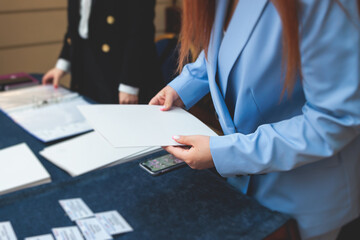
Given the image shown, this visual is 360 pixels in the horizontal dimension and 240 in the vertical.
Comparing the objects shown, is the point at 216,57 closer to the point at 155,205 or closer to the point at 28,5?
the point at 155,205

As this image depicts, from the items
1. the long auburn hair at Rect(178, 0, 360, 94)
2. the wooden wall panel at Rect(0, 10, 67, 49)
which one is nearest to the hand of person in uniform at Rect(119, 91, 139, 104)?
the long auburn hair at Rect(178, 0, 360, 94)

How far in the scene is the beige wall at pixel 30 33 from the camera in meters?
3.14

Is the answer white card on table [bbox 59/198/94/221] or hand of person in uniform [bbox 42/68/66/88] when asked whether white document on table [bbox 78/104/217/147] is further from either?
hand of person in uniform [bbox 42/68/66/88]

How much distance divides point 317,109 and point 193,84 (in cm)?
48

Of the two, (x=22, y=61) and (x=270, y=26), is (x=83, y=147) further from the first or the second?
(x=22, y=61)

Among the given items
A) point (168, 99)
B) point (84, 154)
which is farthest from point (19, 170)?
point (168, 99)

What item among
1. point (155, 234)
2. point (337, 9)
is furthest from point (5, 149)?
point (337, 9)

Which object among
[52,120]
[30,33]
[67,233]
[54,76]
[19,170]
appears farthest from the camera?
[30,33]

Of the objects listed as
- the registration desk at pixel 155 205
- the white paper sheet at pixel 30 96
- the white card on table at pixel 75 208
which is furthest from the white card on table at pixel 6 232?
the white paper sheet at pixel 30 96

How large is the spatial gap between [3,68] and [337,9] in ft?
10.6

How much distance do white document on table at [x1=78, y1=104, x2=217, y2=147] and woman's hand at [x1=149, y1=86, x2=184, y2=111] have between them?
0.02 metres

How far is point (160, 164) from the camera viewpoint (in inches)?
43.3

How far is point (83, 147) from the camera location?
4.00ft

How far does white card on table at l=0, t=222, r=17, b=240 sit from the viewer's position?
2.63ft
